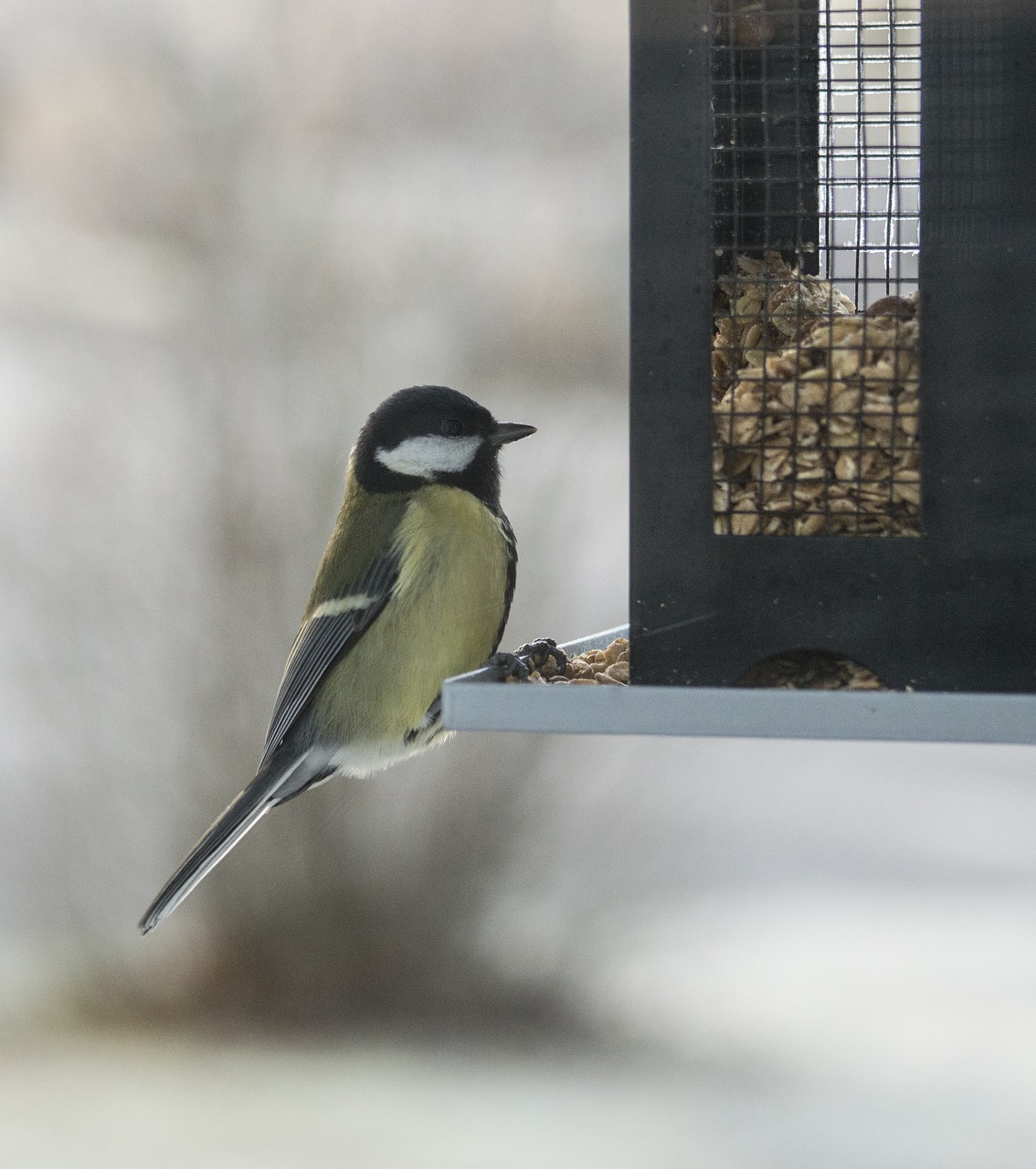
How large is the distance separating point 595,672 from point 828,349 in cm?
58

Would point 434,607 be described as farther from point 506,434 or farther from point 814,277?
point 814,277

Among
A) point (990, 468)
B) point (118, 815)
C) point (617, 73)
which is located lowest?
point (118, 815)

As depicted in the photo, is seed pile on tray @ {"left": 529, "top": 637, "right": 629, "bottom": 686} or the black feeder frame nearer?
the black feeder frame

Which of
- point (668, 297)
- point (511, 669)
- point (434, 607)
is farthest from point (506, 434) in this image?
point (668, 297)

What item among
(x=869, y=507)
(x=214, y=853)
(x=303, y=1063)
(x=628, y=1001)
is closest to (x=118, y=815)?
(x=303, y=1063)

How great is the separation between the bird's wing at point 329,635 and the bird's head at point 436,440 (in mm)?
179

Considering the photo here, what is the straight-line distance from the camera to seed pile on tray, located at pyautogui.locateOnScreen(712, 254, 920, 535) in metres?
1.75

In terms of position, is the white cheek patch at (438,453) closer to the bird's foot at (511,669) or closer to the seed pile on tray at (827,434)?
the bird's foot at (511,669)

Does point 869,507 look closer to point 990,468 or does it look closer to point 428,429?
point 990,468

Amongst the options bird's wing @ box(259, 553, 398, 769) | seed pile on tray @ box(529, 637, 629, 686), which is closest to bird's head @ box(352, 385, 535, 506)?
bird's wing @ box(259, 553, 398, 769)

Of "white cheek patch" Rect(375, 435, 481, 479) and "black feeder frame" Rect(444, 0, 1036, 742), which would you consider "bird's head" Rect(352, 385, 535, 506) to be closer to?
"white cheek patch" Rect(375, 435, 481, 479)

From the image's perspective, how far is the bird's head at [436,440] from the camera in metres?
2.45

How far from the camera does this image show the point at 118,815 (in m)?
4.50

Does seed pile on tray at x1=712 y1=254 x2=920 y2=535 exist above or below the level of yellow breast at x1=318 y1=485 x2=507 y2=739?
above
